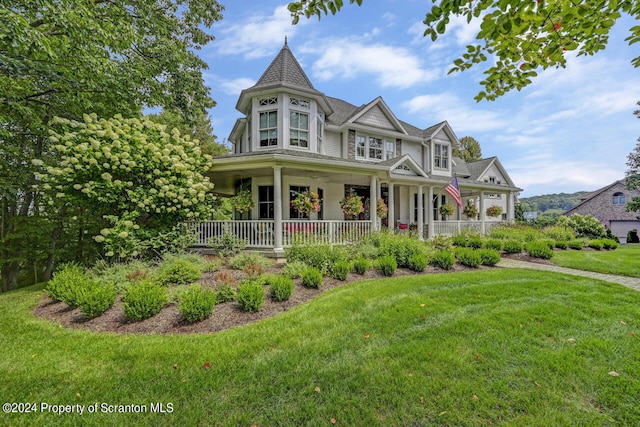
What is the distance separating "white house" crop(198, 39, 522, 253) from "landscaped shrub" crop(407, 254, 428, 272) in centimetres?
299

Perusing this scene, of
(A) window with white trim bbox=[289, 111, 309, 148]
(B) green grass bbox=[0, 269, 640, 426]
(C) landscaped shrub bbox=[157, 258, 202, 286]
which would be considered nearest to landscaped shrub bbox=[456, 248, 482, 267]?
(B) green grass bbox=[0, 269, 640, 426]

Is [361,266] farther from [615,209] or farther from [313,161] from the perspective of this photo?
[615,209]

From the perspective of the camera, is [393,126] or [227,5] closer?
[227,5]

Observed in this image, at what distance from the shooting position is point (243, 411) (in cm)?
245

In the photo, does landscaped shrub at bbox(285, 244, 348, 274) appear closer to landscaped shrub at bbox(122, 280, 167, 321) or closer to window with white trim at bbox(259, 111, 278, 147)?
landscaped shrub at bbox(122, 280, 167, 321)

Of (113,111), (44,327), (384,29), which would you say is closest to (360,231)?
(384,29)

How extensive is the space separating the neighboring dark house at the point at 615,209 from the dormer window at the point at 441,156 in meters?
32.4

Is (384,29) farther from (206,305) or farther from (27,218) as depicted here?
(27,218)

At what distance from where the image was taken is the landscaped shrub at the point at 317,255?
7.52 m

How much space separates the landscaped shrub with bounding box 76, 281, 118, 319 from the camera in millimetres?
4716

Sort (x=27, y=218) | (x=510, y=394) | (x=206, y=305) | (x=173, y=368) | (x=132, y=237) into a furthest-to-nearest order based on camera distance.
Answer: (x=27, y=218), (x=132, y=237), (x=206, y=305), (x=173, y=368), (x=510, y=394)

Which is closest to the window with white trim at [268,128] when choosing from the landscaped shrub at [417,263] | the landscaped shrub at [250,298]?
the landscaped shrub at [417,263]

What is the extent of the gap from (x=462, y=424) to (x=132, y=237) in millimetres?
8340

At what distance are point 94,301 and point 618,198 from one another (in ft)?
170
